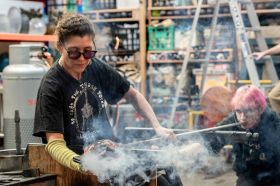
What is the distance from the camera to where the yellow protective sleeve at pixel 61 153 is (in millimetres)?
2586

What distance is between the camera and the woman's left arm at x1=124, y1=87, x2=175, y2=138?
3.38 meters

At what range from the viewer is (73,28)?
9.48ft

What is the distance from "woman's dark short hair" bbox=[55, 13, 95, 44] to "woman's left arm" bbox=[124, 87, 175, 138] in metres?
0.64

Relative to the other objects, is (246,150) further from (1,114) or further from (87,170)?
(1,114)

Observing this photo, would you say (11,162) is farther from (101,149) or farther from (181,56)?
(181,56)

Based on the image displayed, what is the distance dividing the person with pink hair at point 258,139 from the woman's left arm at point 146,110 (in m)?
0.86

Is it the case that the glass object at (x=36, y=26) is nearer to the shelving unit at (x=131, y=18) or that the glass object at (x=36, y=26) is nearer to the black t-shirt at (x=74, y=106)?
the shelving unit at (x=131, y=18)

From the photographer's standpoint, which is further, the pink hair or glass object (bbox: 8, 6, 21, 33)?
glass object (bbox: 8, 6, 21, 33)

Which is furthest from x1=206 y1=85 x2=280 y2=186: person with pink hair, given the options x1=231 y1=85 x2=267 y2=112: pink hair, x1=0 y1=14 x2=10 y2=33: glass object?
x1=0 y1=14 x2=10 y2=33: glass object

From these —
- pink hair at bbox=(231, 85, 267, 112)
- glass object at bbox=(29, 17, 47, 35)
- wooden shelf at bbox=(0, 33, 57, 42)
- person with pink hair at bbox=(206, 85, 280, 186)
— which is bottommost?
person with pink hair at bbox=(206, 85, 280, 186)

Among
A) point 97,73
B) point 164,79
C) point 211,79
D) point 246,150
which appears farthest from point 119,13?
point 97,73

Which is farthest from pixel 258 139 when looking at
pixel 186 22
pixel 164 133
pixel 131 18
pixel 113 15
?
pixel 113 15

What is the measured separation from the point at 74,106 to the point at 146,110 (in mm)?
581

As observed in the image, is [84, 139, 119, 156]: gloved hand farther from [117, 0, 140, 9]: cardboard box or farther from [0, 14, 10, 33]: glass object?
[117, 0, 140, 9]: cardboard box
